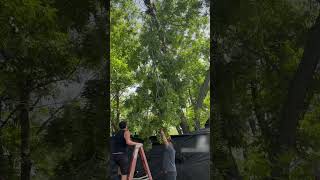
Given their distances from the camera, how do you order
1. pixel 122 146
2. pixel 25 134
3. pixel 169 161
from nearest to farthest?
pixel 25 134
pixel 122 146
pixel 169 161

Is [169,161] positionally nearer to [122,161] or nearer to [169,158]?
[169,158]

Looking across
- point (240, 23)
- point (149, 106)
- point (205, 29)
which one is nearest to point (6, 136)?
point (240, 23)

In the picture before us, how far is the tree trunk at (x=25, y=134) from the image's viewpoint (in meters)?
3.53

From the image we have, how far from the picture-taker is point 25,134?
3537 mm

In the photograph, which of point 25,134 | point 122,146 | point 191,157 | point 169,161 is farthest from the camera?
point 191,157

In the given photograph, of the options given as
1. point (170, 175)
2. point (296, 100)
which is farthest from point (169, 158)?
point (296, 100)

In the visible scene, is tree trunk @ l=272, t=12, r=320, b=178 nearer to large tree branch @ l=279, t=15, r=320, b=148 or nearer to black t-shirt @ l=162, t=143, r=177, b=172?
large tree branch @ l=279, t=15, r=320, b=148

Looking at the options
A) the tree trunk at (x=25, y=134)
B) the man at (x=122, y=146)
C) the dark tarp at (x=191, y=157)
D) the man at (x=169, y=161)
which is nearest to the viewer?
the tree trunk at (x=25, y=134)

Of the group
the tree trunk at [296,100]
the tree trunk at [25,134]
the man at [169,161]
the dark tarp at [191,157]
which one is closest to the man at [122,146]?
the man at [169,161]

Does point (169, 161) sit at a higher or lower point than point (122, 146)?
lower

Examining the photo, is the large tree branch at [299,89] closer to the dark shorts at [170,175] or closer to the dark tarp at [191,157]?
the dark shorts at [170,175]

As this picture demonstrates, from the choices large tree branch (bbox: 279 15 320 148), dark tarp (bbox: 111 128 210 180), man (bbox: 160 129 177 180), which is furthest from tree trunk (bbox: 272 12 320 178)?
dark tarp (bbox: 111 128 210 180)

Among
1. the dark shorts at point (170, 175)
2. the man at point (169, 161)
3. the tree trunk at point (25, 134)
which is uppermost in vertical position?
the tree trunk at point (25, 134)

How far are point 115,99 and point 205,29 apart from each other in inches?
124
